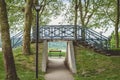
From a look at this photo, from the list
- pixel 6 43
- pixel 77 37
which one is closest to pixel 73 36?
pixel 77 37

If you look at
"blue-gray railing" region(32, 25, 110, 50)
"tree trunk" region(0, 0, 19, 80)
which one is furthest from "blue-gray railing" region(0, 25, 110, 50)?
"tree trunk" region(0, 0, 19, 80)

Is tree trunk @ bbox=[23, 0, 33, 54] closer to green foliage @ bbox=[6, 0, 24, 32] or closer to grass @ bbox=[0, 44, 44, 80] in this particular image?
grass @ bbox=[0, 44, 44, 80]

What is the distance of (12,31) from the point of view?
148ft

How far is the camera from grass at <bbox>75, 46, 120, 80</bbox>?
71.0 feet

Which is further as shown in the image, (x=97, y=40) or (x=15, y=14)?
(x=15, y=14)

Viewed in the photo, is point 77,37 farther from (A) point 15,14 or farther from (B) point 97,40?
(A) point 15,14

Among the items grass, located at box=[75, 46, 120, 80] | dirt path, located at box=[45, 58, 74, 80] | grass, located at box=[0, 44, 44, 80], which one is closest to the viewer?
grass, located at box=[0, 44, 44, 80]

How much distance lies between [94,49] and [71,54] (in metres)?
3.22

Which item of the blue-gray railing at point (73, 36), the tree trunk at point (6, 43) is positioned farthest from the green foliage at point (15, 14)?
the tree trunk at point (6, 43)

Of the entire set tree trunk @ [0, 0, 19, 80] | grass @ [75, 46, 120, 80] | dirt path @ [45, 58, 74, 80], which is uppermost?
tree trunk @ [0, 0, 19, 80]

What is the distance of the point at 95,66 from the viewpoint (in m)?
23.9

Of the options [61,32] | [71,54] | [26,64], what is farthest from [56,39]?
[26,64]

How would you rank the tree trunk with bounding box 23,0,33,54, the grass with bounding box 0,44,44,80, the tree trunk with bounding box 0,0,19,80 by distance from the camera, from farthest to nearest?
the tree trunk with bounding box 23,0,33,54
the grass with bounding box 0,44,44,80
the tree trunk with bounding box 0,0,19,80

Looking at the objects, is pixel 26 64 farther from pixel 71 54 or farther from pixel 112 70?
pixel 112 70
